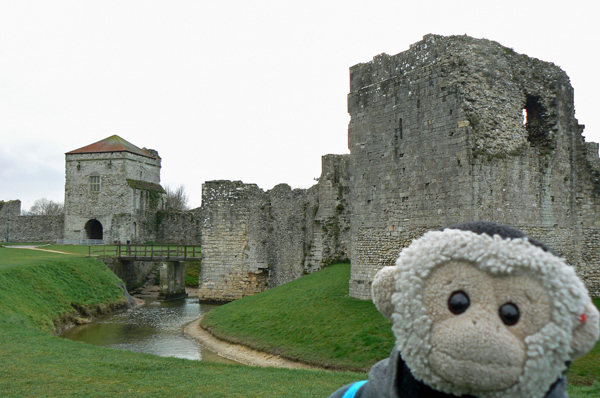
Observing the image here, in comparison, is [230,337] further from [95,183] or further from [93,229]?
[93,229]

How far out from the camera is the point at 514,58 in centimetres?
1289

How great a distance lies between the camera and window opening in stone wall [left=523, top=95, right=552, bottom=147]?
13.3m

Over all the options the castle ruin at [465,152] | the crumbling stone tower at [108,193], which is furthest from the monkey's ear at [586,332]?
the crumbling stone tower at [108,193]

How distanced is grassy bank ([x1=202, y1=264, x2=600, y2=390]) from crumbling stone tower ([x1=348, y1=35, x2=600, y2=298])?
1342mm

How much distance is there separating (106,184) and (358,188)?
31.9m

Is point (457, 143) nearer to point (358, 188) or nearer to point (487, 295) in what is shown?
point (358, 188)

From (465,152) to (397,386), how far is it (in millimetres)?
10489

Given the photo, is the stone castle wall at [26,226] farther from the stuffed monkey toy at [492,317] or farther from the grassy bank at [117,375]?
the stuffed monkey toy at [492,317]

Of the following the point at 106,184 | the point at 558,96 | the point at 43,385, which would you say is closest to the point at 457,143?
the point at 558,96

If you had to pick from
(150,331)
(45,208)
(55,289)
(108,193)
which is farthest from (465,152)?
(45,208)

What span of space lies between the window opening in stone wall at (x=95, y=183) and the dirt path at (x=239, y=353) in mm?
27209

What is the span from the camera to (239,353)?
1428 centimetres

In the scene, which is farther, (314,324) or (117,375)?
(314,324)

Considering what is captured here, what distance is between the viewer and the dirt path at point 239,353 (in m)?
12.6
